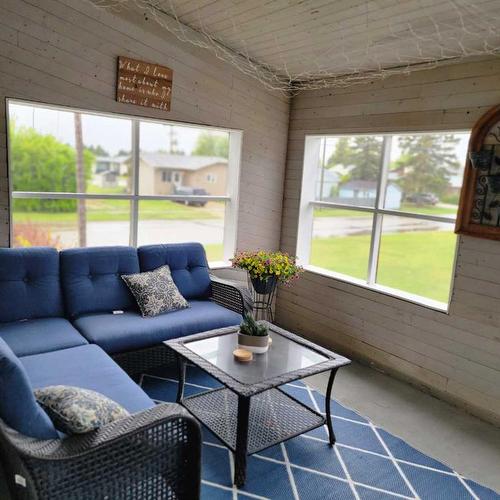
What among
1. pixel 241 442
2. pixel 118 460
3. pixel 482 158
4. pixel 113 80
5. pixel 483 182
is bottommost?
pixel 241 442

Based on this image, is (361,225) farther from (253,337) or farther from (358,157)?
(253,337)

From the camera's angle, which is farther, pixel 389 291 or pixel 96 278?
pixel 389 291

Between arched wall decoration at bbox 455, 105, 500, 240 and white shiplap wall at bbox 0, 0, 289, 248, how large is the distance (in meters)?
1.84

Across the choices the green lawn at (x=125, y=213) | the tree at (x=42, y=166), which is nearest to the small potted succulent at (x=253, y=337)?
the green lawn at (x=125, y=213)

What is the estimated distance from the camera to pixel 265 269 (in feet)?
11.4

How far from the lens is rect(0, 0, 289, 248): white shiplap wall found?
290cm

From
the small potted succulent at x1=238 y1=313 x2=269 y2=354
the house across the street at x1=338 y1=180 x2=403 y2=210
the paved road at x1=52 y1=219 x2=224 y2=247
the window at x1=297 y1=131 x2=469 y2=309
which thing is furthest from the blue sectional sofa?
the house across the street at x1=338 y1=180 x2=403 y2=210

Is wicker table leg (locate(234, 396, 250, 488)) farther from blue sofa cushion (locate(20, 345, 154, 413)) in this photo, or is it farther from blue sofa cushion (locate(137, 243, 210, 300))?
blue sofa cushion (locate(137, 243, 210, 300))

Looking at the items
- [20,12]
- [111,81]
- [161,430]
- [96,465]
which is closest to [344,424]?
[161,430]

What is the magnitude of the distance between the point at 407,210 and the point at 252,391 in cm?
218

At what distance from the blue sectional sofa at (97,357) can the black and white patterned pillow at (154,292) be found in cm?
6

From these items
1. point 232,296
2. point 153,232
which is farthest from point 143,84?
point 232,296

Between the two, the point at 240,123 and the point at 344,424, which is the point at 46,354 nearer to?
the point at 344,424

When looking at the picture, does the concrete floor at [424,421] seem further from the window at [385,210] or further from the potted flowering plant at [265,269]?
the potted flowering plant at [265,269]
